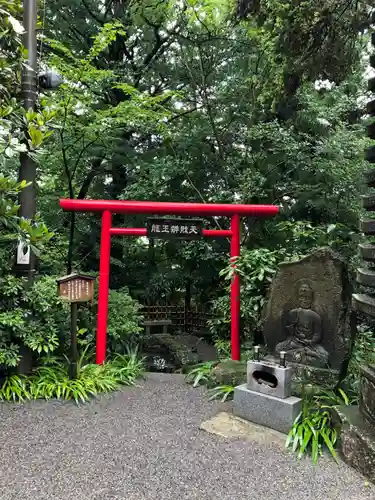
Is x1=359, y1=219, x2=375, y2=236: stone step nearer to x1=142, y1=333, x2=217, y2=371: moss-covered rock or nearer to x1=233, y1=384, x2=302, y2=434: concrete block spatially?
x1=233, y1=384, x2=302, y2=434: concrete block

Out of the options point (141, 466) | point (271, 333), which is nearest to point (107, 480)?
point (141, 466)

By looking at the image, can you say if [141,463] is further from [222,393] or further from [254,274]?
[254,274]

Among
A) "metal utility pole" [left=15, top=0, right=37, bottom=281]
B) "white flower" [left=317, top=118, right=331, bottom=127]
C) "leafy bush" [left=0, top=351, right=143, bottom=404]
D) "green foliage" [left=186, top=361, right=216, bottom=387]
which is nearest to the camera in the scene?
"leafy bush" [left=0, top=351, right=143, bottom=404]

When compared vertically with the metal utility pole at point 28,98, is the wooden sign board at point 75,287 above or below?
below

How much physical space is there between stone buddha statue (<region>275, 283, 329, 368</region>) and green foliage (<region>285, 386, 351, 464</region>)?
18.5 inches

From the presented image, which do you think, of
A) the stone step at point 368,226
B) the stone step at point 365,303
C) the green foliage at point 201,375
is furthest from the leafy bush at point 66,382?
the stone step at point 368,226

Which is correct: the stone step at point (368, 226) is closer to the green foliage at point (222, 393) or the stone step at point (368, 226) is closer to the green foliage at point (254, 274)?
the green foliage at point (254, 274)

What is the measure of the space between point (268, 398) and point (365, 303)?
1374 millimetres

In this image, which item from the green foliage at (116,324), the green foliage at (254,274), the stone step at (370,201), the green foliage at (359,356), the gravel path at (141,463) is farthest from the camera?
the green foliage at (116,324)

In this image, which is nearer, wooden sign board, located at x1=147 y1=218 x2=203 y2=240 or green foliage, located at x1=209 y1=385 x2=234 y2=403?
green foliage, located at x1=209 y1=385 x2=234 y2=403

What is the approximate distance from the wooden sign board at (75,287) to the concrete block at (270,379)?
2130 millimetres

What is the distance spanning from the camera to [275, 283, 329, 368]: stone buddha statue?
15.2 ft

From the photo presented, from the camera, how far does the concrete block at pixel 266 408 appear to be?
3.78m

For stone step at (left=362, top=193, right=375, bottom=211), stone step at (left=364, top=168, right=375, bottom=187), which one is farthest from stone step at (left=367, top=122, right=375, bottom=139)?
stone step at (left=362, top=193, right=375, bottom=211)
